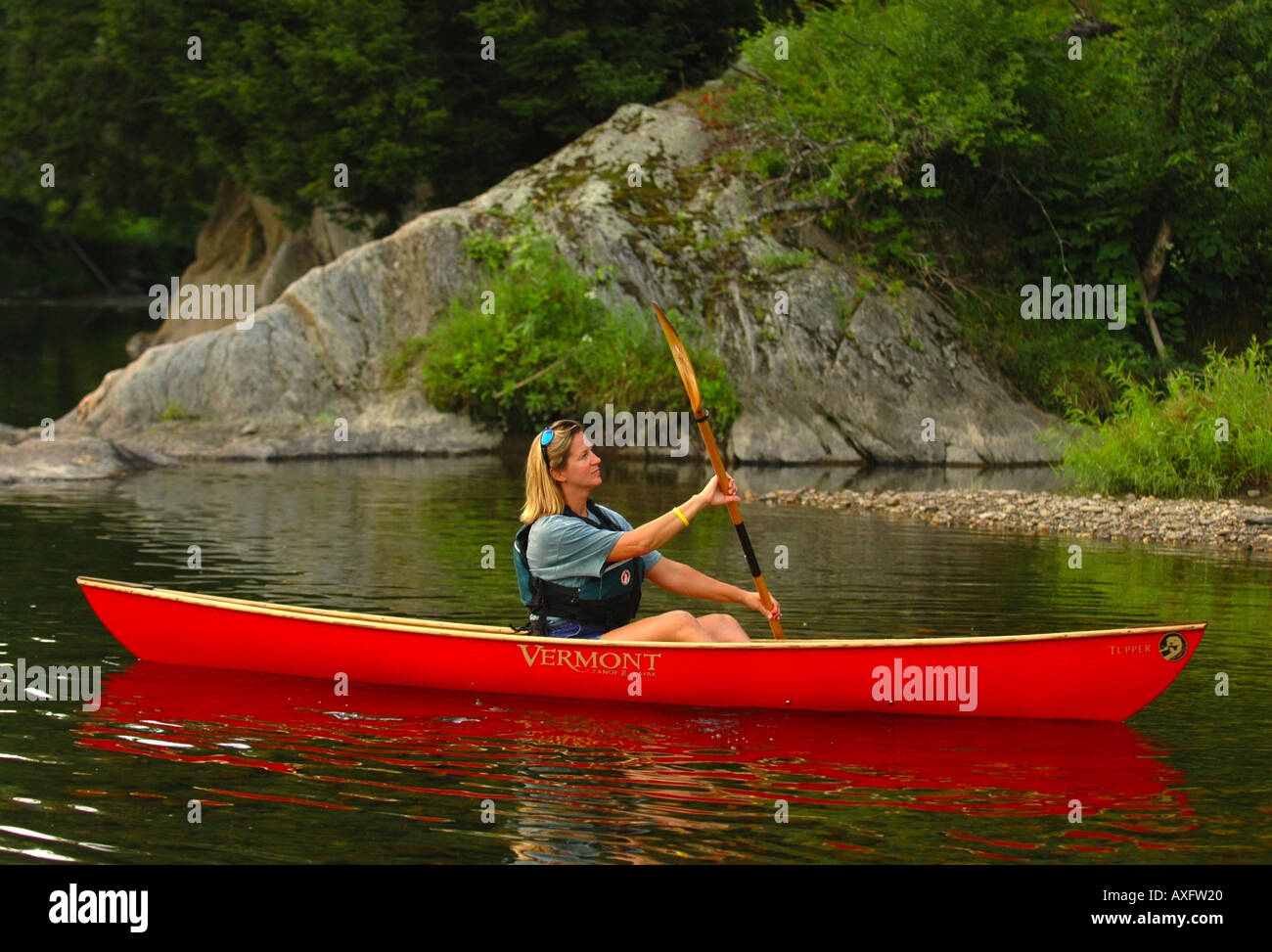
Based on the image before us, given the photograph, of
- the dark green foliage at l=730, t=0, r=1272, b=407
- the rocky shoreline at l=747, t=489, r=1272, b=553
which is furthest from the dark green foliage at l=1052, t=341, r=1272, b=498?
the dark green foliage at l=730, t=0, r=1272, b=407

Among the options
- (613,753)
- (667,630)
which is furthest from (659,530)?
(613,753)

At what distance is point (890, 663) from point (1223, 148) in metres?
15.4

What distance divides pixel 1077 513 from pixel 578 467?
8501 mm

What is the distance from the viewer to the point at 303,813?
252 inches

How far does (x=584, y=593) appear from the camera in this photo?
8.22m

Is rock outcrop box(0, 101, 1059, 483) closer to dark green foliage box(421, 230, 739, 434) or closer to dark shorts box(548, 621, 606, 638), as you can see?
dark green foliage box(421, 230, 739, 434)

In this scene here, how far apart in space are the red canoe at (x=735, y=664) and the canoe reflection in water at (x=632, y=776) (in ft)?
0.35

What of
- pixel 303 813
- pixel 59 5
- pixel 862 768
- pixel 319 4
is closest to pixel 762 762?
pixel 862 768

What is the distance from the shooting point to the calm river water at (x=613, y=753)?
20.1 ft

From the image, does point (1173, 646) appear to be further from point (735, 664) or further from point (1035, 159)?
point (1035, 159)

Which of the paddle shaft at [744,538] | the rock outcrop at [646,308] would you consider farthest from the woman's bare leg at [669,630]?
the rock outcrop at [646,308]

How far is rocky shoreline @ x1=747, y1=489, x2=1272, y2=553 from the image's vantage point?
14.0m

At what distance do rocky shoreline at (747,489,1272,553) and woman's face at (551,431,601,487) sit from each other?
7.57 m

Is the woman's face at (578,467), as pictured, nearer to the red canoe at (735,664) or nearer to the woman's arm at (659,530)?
the woman's arm at (659,530)
